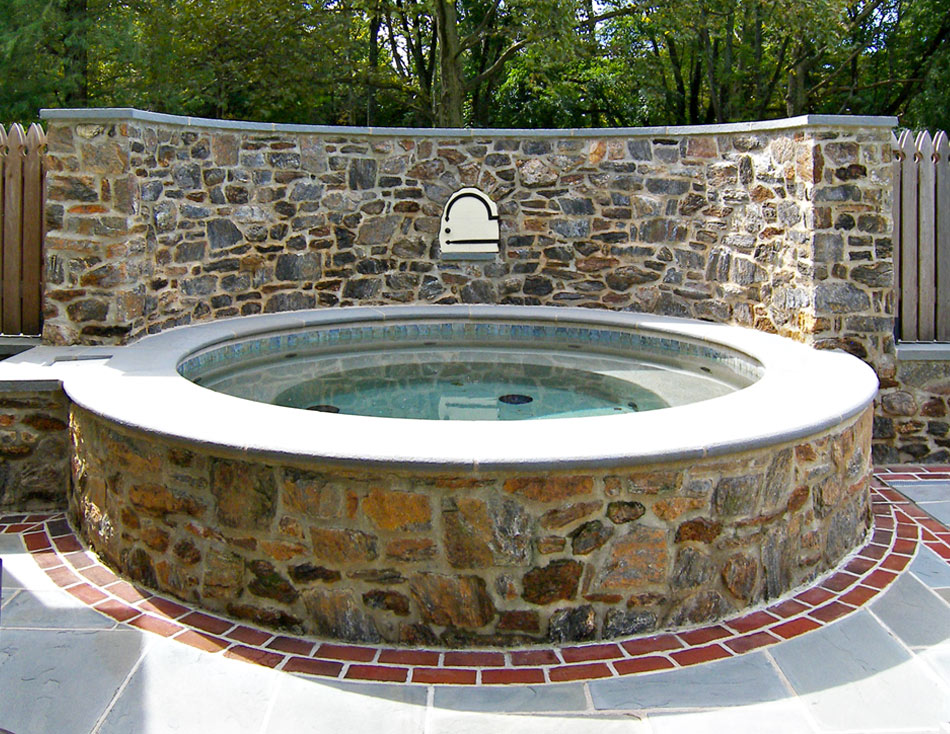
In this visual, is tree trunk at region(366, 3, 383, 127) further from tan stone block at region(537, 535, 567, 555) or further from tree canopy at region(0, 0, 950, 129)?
tan stone block at region(537, 535, 567, 555)

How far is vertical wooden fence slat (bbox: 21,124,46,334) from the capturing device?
587cm

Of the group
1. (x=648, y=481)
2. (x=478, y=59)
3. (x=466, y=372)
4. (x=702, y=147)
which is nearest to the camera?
(x=648, y=481)

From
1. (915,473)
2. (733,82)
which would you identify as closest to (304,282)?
(915,473)

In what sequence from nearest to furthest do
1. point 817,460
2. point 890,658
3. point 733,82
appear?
point 890,658 < point 817,460 < point 733,82

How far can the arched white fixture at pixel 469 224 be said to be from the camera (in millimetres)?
7672

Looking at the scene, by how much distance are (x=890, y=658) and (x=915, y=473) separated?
100 inches

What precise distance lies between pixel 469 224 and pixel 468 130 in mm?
773

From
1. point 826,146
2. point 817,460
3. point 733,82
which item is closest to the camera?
point 817,460

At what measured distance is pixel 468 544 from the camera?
10.3 feet

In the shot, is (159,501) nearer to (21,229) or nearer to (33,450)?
(33,450)

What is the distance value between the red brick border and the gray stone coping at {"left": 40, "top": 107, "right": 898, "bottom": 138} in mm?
2883

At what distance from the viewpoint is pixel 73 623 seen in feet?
11.0

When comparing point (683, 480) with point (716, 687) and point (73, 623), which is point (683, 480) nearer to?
point (716, 687)

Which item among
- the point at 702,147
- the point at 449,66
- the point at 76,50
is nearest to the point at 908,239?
the point at 702,147
